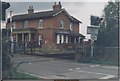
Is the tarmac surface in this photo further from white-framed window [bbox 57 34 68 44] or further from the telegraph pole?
the telegraph pole

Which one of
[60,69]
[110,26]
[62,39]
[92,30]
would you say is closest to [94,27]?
[92,30]

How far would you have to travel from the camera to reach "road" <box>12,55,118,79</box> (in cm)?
546

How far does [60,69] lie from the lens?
5531 millimetres

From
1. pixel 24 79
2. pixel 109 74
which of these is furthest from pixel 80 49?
pixel 24 79

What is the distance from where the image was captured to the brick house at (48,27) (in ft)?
18.1

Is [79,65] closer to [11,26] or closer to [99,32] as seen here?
[99,32]

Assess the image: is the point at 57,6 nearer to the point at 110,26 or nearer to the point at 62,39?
the point at 62,39

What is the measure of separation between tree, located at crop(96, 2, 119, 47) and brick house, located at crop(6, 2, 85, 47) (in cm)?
31

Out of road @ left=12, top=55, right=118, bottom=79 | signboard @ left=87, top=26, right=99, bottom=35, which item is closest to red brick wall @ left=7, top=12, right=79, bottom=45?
signboard @ left=87, top=26, right=99, bottom=35

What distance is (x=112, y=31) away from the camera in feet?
18.1

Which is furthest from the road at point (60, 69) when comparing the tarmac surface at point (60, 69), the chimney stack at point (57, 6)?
the chimney stack at point (57, 6)

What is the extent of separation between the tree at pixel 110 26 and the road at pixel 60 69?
380 mm

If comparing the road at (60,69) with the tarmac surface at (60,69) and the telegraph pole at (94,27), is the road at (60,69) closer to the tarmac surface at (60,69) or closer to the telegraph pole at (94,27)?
the tarmac surface at (60,69)

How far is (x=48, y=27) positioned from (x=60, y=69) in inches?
24.7
